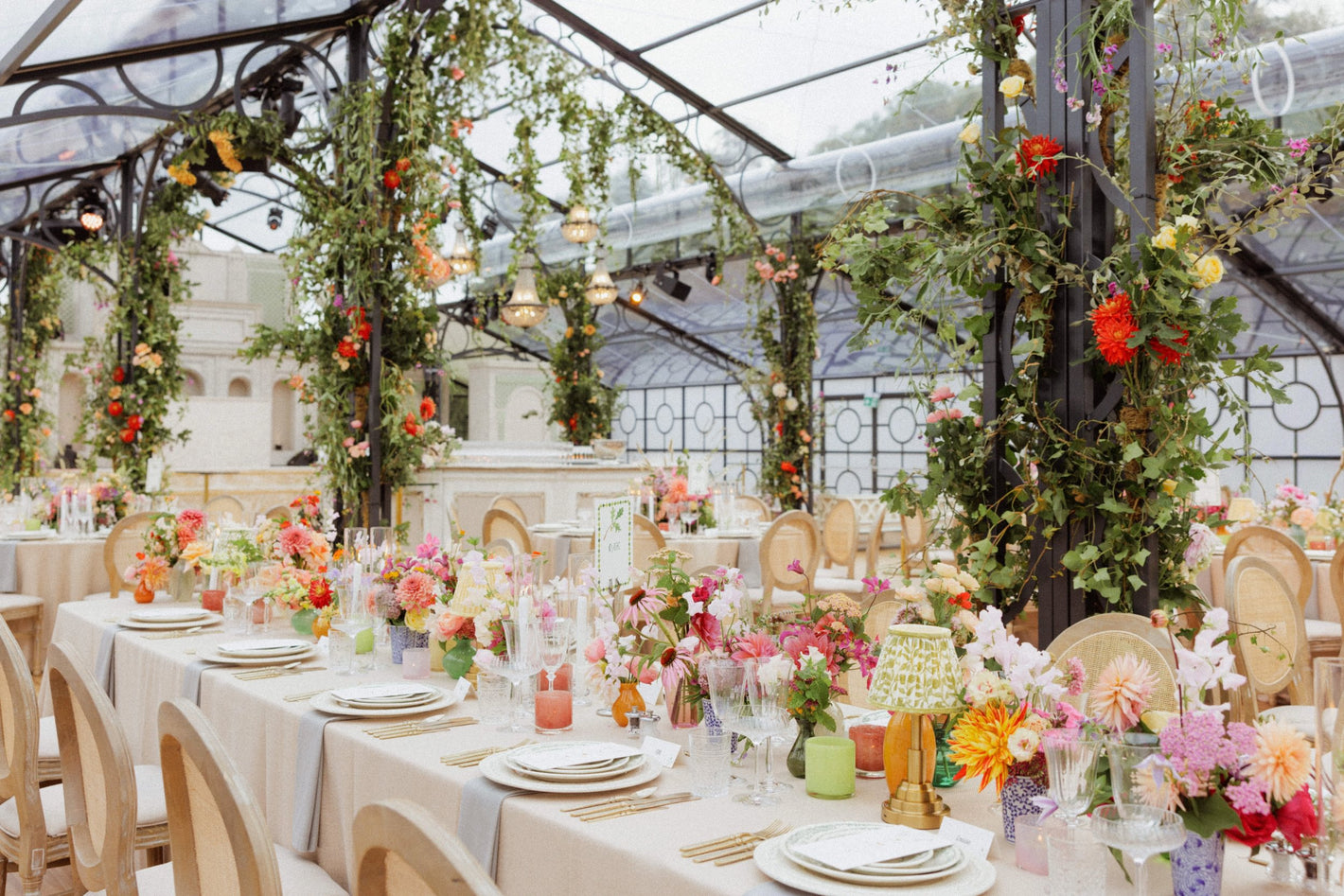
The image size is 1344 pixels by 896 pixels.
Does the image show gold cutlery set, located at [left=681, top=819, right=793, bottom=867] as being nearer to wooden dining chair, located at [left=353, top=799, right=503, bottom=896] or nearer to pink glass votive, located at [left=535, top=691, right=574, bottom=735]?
wooden dining chair, located at [left=353, top=799, right=503, bottom=896]

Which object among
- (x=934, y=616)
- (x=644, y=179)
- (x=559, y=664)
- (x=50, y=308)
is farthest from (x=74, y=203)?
(x=934, y=616)

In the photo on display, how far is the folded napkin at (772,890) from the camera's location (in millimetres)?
1354

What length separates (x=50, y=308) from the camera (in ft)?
36.0

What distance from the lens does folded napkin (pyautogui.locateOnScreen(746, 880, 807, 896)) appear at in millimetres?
1354

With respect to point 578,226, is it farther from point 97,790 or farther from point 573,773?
point 573,773

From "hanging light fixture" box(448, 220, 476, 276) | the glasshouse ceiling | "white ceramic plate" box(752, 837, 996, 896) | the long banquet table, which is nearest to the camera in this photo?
"white ceramic plate" box(752, 837, 996, 896)

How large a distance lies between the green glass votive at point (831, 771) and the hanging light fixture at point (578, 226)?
7.52 meters

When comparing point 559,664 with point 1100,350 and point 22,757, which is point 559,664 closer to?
point 22,757

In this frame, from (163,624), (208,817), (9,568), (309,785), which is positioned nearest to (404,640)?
(309,785)

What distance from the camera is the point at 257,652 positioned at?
285 cm

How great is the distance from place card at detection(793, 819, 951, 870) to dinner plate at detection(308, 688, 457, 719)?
108cm

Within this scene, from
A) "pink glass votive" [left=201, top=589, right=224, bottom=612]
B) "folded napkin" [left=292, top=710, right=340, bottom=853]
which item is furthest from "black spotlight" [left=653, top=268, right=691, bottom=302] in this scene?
"folded napkin" [left=292, top=710, right=340, bottom=853]

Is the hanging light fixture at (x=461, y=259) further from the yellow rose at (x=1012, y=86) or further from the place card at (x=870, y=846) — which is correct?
the place card at (x=870, y=846)

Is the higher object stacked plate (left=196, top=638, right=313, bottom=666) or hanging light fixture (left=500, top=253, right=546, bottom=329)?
hanging light fixture (left=500, top=253, right=546, bottom=329)
